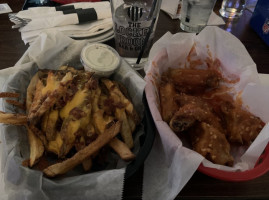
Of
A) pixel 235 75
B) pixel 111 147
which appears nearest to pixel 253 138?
pixel 235 75

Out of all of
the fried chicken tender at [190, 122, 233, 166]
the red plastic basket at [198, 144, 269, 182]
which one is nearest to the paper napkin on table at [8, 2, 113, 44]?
the fried chicken tender at [190, 122, 233, 166]

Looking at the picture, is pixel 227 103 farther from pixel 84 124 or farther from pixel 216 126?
pixel 84 124

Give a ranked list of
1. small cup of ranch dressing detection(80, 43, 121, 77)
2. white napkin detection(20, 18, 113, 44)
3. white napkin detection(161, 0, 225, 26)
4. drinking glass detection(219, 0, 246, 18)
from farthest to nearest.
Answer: drinking glass detection(219, 0, 246, 18)
white napkin detection(161, 0, 225, 26)
white napkin detection(20, 18, 113, 44)
small cup of ranch dressing detection(80, 43, 121, 77)

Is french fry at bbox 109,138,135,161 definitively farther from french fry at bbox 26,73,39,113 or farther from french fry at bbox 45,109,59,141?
french fry at bbox 26,73,39,113

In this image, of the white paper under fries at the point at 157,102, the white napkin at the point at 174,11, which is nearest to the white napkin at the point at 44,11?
the white napkin at the point at 174,11

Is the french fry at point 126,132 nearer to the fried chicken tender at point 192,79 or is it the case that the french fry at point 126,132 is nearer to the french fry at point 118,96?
the french fry at point 118,96

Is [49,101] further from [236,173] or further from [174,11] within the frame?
[174,11]

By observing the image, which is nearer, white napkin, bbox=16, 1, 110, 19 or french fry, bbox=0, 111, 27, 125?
french fry, bbox=0, 111, 27, 125
